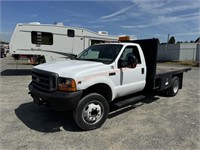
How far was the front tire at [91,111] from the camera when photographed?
4.03m

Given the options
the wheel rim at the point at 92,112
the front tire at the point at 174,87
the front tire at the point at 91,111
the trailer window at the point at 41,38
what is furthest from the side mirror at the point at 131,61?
the trailer window at the point at 41,38

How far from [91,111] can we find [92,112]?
2.0 inches

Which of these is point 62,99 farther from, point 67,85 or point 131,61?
point 131,61

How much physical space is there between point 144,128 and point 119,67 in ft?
5.15

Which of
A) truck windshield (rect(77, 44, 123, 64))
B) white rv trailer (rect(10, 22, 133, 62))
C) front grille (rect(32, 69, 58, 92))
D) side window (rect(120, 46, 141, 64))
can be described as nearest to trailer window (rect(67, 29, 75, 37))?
white rv trailer (rect(10, 22, 133, 62))

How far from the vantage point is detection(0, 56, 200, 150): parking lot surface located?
11.7ft

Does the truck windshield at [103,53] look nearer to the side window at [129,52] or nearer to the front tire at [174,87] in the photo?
the side window at [129,52]

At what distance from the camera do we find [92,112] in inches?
169

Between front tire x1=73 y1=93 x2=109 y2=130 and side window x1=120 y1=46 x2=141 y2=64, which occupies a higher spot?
side window x1=120 y1=46 x2=141 y2=64

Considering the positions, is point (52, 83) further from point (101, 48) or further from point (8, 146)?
point (101, 48)

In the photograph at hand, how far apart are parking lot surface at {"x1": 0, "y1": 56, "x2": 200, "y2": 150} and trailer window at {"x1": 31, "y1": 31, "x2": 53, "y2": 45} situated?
20.8 ft

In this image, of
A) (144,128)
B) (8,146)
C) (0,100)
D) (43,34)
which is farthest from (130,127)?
(43,34)

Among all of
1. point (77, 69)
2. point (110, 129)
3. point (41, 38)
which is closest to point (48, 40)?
point (41, 38)

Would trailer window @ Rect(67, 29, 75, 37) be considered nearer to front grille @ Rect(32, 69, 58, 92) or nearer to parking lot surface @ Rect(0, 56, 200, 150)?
parking lot surface @ Rect(0, 56, 200, 150)
